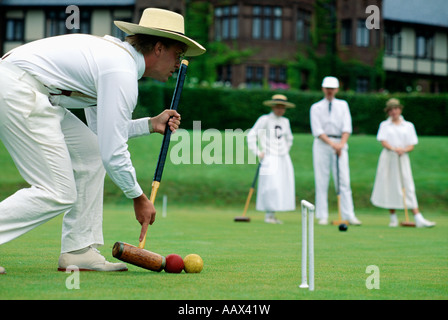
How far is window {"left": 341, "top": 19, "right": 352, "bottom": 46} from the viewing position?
35209mm

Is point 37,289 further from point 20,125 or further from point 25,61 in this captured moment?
point 25,61

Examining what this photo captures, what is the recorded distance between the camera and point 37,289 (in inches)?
155

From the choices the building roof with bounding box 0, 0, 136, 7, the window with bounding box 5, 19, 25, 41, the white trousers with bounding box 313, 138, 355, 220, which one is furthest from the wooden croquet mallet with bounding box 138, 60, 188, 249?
the window with bounding box 5, 19, 25, 41

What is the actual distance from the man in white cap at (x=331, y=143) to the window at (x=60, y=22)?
2558 centimetres

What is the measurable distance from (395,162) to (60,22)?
2637 centimetres

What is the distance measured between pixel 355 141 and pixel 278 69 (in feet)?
31.5

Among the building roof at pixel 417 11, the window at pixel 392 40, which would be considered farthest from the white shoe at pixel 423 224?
the window at pixel 392 40

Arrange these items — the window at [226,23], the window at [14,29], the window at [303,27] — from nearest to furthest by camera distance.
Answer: the window at [226,23] → the window at [303,27] → the window at [14,29]

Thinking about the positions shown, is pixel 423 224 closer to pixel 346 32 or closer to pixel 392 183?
pixel 392 183

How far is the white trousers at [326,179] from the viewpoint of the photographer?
1159cm

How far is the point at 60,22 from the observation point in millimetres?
35406

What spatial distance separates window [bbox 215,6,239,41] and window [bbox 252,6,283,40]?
842mm

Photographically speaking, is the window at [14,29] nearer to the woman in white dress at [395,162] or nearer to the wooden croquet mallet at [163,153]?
the woman in white dress at [395,162]

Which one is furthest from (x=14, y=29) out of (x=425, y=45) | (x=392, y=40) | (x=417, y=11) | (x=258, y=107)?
(x=425, y=45)
